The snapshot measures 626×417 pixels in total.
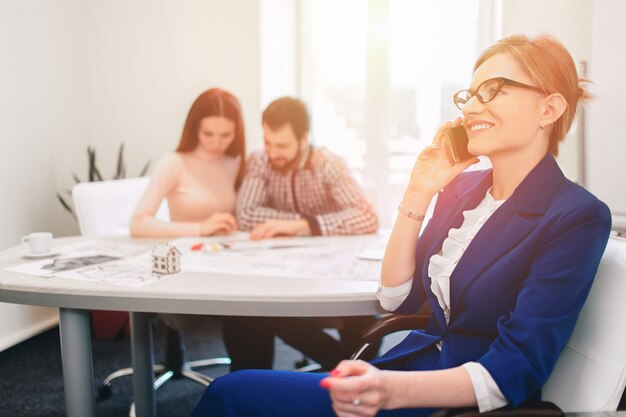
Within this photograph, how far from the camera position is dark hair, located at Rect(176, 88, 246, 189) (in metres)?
2.53

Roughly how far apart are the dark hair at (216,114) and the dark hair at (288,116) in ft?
0.73

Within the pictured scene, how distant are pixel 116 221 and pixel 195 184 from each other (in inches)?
15.7

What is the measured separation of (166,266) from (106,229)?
1118 millimetres

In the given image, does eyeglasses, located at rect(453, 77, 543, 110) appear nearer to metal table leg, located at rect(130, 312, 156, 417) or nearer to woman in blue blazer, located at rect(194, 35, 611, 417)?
woman in blue blazer, located at rect(194, 35, 611, 417)

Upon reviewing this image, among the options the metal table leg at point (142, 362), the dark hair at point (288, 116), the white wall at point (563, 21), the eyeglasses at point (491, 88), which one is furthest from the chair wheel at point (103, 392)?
the white wall at point (563, 21)

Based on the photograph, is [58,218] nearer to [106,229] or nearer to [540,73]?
[106,229]

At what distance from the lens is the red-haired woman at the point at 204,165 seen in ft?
8.28

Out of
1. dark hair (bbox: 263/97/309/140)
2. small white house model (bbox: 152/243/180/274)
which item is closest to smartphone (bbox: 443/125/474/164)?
small white house model (bbox: 152/243/180/274)

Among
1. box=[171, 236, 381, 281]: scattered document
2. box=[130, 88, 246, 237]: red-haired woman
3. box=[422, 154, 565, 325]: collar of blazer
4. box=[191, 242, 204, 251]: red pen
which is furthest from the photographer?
box=[130, 88, 246, 237]: red-haired woman

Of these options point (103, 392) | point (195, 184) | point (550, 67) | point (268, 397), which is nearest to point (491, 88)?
point (550, 67)

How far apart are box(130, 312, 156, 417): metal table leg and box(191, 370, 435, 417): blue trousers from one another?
3.10 ft

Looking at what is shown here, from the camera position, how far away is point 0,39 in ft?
9.27

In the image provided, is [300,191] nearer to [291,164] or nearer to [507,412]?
[291,164]

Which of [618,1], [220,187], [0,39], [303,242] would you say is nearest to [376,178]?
[220,187]
